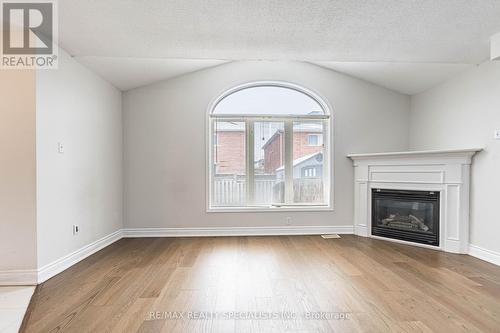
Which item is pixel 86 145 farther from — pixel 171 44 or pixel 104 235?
pixel 171 44

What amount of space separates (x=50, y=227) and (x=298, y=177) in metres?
3.34

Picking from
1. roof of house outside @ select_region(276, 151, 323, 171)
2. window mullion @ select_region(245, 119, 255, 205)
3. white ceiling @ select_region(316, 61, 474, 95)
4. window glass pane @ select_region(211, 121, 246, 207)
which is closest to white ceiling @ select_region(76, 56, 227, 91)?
window glass pane @ select_region(211, 121, 246, 207)

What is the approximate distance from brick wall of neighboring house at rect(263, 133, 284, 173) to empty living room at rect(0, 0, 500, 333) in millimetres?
37

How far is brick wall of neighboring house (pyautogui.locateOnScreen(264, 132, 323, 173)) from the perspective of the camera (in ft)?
14.6

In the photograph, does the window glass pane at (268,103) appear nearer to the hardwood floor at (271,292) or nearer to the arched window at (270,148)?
the arched window at (270,148)

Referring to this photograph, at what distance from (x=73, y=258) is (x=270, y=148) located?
3.02 meters

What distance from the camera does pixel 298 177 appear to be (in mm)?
4492

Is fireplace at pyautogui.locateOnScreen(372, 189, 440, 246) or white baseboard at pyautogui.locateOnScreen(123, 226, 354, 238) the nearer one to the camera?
fireplace at pyautogui.locateOnScreen(372, 189, 440, 246)

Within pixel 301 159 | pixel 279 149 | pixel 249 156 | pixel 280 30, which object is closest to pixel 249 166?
pixel 249 156

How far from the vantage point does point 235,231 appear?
14.0ft

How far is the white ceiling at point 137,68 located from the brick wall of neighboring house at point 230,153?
1.11 metres

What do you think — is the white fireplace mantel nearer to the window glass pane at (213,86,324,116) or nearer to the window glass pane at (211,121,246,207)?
the window glass pane at (213,86,324,116)

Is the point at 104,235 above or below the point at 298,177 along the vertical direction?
below

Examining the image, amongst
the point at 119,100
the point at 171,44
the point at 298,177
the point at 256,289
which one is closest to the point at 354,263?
the point at 256,289
